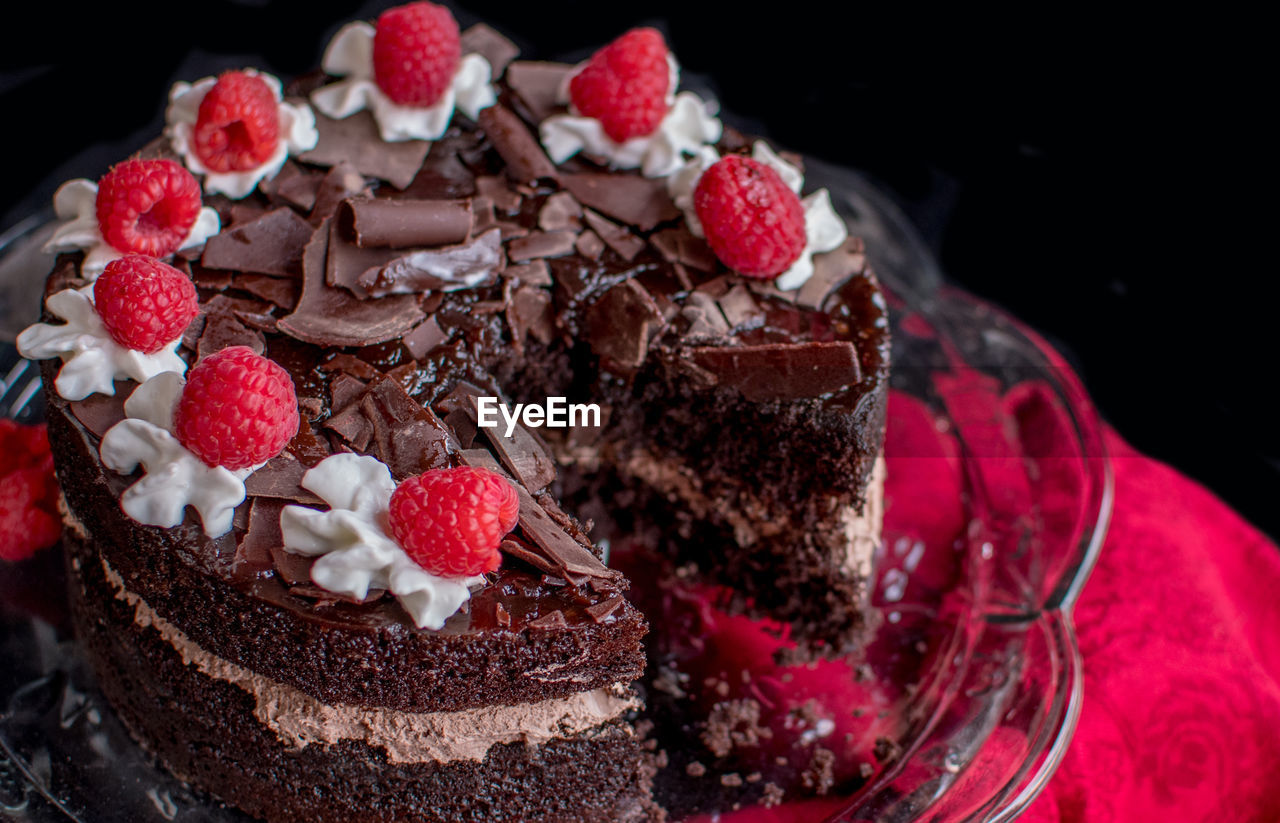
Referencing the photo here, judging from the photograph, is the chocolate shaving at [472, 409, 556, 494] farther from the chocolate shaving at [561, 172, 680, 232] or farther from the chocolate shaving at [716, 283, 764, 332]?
the chocolate shaving at [561, 172, 680, 232]

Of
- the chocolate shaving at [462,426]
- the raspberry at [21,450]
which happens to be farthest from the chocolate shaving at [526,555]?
the raspberry at [21,450]

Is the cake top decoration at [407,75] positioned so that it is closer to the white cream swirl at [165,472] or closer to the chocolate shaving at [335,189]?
the chocolate shaving at [335,189]

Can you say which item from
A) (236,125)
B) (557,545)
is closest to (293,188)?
(236,125)

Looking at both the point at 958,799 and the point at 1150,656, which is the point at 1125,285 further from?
the point at 958,799

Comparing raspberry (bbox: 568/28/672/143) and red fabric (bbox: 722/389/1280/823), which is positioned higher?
raspberry (bbox: 568/28/672/143)

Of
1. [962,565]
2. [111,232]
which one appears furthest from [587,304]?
[962,565]

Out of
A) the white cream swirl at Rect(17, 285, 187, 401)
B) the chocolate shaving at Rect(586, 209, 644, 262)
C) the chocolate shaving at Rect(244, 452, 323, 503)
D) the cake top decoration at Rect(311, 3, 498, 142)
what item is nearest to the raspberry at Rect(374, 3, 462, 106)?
the cake top decoration at Rect(311, 3, 498, 142)
